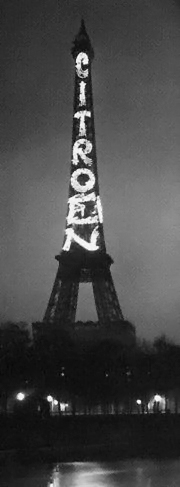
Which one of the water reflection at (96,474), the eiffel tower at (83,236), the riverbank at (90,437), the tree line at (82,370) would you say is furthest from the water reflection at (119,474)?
the eiffel tower at (83,236)

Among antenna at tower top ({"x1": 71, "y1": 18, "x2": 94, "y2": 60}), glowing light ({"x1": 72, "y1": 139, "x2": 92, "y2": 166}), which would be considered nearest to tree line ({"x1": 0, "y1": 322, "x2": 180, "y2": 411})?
glowing light ({"x1": 72, "y1": 139, "x2": 92, "y2": 166})

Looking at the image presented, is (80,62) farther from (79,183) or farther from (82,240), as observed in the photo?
(82,240)

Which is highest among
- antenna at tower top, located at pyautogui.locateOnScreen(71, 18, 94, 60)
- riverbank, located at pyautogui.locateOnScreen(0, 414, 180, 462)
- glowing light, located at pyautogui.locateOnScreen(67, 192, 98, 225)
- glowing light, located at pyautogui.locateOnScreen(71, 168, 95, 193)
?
antenna at tower top, located at pyautogui.locateOnScreen(71, 18, 94, 60)

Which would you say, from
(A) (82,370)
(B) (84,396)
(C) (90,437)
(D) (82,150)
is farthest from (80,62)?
(C) (90,437)

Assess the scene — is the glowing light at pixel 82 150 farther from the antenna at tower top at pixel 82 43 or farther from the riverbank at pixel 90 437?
the riverbank at pixel 90 437

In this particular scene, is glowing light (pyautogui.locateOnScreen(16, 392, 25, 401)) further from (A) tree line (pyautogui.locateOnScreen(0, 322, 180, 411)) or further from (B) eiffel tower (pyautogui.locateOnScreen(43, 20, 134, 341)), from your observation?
(B) eiffel tower (pyautogui.locateOnScreen(43, 20, 134, 341))

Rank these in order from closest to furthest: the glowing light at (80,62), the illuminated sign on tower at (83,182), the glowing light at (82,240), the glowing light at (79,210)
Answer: the glowing light at (82,240)
the illuminated sign on tower at (83,182)
the glowing light at (79,210)
the glowing light at (80,62)
